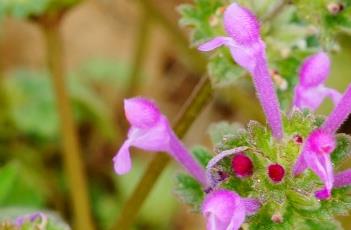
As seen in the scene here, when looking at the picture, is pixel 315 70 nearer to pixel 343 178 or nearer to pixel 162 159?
pixel 343 178

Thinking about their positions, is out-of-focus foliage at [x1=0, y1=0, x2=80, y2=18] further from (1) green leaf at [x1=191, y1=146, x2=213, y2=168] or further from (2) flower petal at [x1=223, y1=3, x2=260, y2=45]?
(2) flower petal at [x1=223, y1=3, x2=260, y2=45]

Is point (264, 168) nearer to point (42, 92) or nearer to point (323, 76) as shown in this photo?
point (323, 76)

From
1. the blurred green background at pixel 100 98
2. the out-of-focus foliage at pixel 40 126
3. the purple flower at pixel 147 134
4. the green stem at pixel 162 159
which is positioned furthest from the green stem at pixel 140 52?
the purple flower at pixel 147 134

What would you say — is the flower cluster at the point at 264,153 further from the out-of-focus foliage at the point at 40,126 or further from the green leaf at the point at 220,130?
the out-of-focus foliage at the point at 40,126

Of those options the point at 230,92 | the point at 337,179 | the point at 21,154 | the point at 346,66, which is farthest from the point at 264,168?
the point at 346,66

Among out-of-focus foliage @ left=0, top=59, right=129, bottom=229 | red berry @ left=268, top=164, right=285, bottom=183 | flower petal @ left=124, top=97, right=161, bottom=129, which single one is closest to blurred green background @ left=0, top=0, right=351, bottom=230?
out-of-focus foliage @ left=0, top=59, right=129, bottom=229
